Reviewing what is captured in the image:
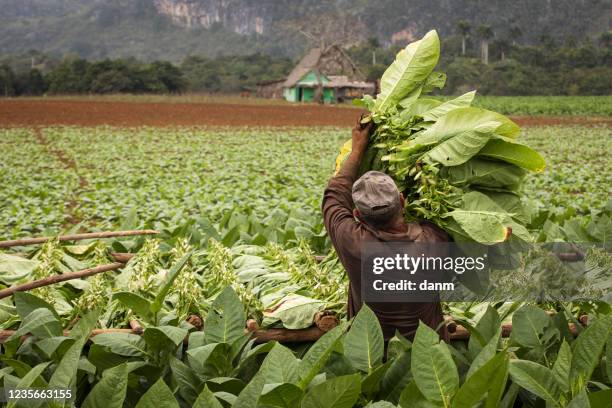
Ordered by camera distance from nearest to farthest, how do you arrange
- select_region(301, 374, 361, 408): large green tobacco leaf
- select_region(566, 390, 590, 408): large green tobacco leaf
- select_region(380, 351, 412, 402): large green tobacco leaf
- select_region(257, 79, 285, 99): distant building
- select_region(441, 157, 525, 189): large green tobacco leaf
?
select_region(566, 390, 590, 408): large green tobacco leaf < select_region(301, 374, 361, 408): large green tobacco leaf < select_region(380, 351, 412, 402): large green tobacco leaf < select_region(441, 157, 525, 189): large green tobacco leaf < select_region(257, 79, 285, 99): distant building

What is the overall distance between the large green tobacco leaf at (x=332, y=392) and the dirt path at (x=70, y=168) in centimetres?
669

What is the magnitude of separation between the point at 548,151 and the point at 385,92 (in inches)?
582

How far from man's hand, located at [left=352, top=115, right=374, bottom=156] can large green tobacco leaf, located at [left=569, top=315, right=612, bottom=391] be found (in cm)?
97

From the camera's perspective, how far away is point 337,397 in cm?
163

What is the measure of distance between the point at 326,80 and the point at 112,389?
43557mm

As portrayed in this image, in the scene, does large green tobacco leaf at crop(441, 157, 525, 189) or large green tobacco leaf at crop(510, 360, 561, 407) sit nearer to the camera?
large green tobacco leaf at crop(510, 360, 561, 407)

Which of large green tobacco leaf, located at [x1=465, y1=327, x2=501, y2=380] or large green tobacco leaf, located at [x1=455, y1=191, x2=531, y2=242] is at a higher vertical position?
large green tobacco leaf, located at [x1=455, y1=191, x2=531, y2=242]

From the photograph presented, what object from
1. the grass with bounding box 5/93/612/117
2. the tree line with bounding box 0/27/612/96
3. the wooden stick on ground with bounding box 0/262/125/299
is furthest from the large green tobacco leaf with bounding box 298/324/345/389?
the tree line with bounding box 0/27/612/96

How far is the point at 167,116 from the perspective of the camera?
26516mm

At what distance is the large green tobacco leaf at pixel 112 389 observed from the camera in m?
1.69

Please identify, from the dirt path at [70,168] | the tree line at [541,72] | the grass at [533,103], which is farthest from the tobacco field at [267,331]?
the tree line at [541,72]

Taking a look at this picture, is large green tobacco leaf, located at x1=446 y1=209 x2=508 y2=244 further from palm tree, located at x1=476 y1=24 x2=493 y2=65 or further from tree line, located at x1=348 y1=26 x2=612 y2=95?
palm tree, located at x1=476 y1=24 x2=493 y2=65

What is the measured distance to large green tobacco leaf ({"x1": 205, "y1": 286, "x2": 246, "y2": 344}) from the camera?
2094mm

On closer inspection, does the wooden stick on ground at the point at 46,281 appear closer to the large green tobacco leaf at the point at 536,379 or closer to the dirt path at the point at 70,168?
the large green tobacco leaf at the point at 536,379
